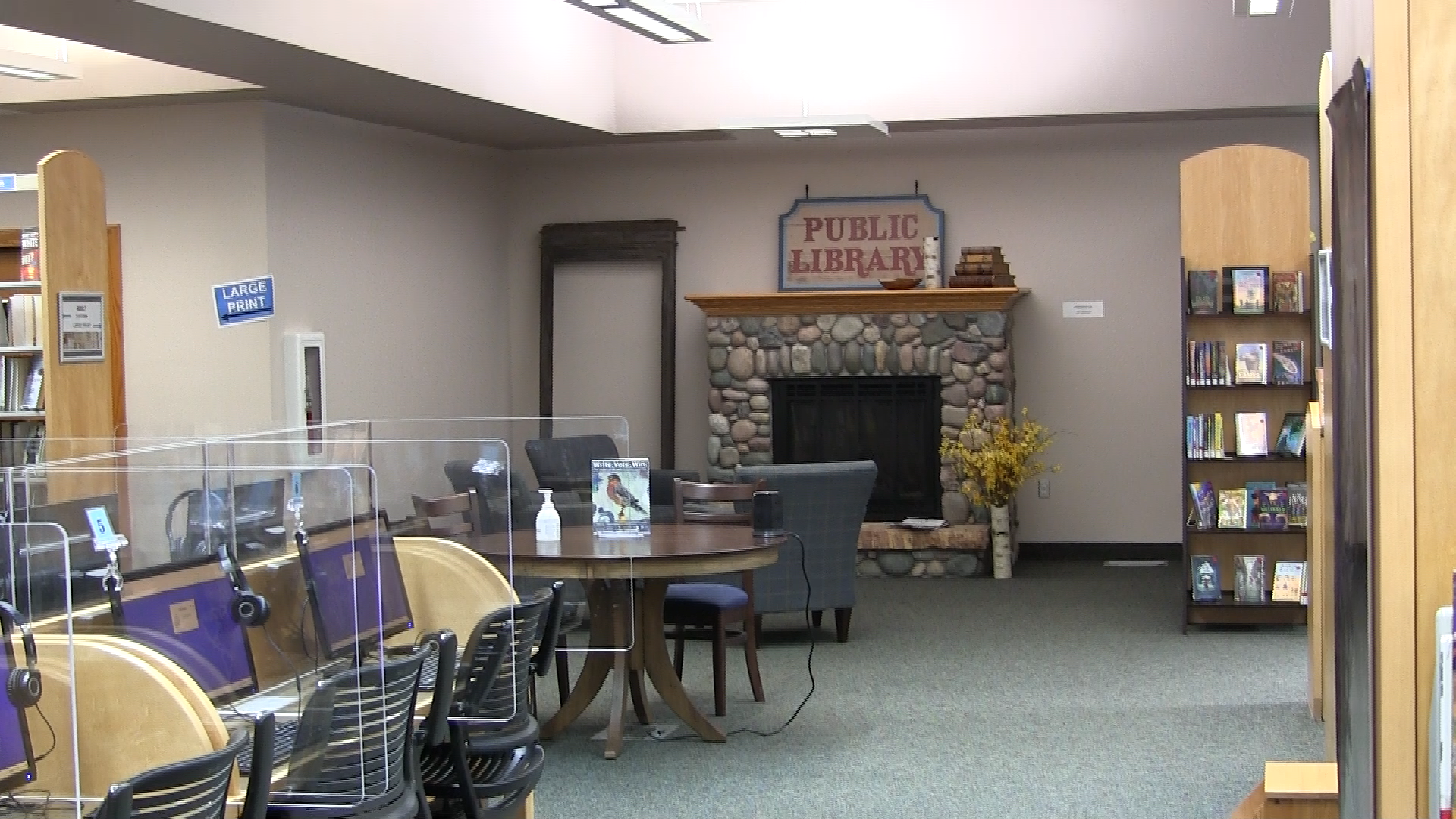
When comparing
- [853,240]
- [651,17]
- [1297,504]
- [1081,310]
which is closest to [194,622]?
[651,17]

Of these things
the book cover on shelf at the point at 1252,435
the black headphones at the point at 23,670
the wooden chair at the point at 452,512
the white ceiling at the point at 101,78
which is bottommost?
the black headphones at the point at 23,670

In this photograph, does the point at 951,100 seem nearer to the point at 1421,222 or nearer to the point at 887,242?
the point at 887,242

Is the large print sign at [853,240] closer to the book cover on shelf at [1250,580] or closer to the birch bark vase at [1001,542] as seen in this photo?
the birch bark vase at [1001,542]

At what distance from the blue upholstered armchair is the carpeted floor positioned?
27cm

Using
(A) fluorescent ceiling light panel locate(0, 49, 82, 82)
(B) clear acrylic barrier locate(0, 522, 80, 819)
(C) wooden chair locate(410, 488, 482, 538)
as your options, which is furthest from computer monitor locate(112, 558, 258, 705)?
(A) fluorescent ceiling light panel locate(0, 49, 82, 82)

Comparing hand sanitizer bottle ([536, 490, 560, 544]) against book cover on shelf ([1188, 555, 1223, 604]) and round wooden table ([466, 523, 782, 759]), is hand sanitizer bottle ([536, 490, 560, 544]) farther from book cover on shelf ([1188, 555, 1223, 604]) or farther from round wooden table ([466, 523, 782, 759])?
book cover on shelf ([1188, 555, 1223, 604])

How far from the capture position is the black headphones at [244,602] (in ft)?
11.8

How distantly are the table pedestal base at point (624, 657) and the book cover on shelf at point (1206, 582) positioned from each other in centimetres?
287

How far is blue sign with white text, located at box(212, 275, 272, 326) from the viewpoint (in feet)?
25.7

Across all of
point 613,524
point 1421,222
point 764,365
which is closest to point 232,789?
point 1421,222

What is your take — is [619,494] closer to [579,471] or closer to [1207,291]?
[579,471]

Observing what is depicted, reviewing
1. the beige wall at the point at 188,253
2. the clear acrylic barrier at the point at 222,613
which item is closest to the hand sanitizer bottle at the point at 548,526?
the clear acrylic barrier at the point at 222,613

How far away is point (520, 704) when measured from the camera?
434cm

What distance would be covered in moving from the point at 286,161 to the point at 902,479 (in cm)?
421
